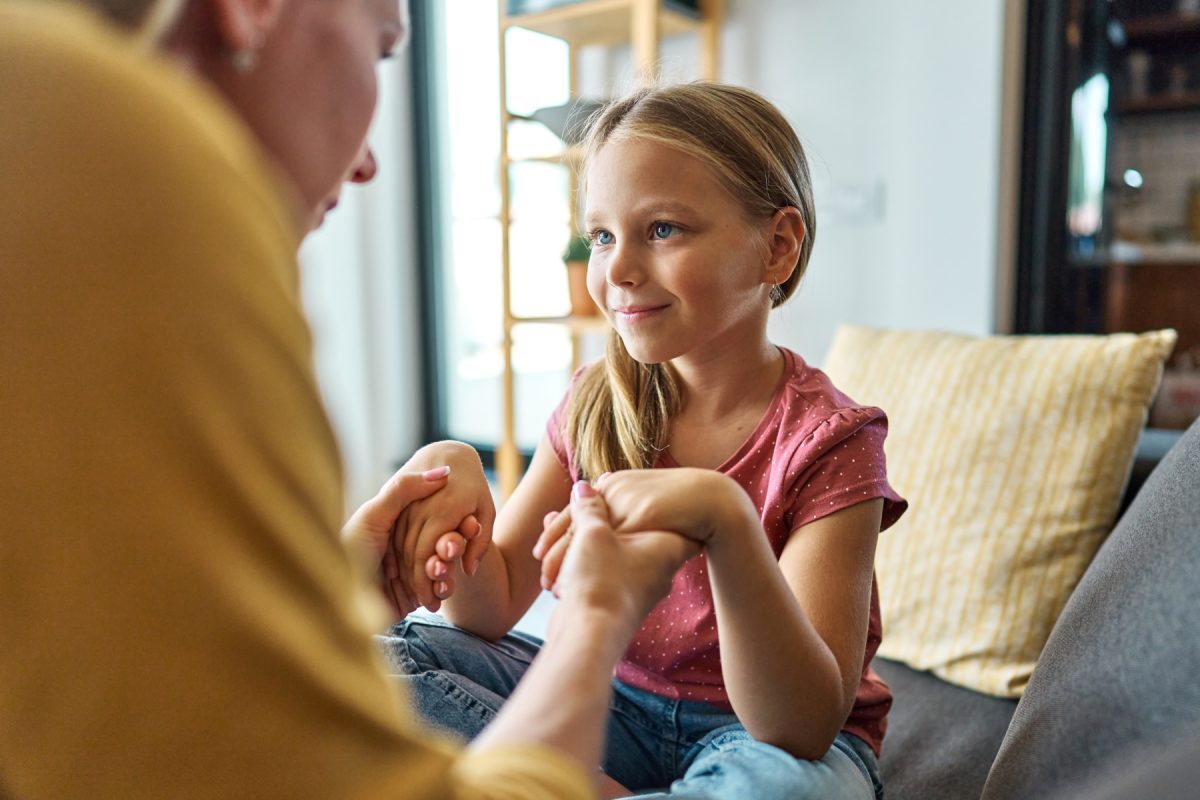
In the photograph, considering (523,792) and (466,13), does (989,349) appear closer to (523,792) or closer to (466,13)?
(523,792)

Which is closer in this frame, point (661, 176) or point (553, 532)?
point (553, 532)

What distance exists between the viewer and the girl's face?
0.98 m

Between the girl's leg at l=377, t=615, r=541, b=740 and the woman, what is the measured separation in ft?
1.71

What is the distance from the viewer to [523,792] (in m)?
0.45

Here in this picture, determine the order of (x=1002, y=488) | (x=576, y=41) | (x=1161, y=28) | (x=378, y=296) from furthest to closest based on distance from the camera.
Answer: (x=378, y=296)
(x=576, y=41)
(x=1161, y=28)
(x=1002, y=488)

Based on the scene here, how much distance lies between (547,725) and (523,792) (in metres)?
0.06

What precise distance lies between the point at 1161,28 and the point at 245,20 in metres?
2.50

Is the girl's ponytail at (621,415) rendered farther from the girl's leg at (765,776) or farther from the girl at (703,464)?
the girl's leg at (765,776)

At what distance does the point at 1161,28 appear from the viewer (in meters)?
2.30

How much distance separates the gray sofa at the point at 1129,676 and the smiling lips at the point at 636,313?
0.49 metres

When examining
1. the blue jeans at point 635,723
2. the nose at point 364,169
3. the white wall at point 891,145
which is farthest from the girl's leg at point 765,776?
the white wall at point 891,145

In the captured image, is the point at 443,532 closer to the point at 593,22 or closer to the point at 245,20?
the point at 245,20

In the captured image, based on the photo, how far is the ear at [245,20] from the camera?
17.6 inches

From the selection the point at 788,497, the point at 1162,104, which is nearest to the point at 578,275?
the point at 1162,104
